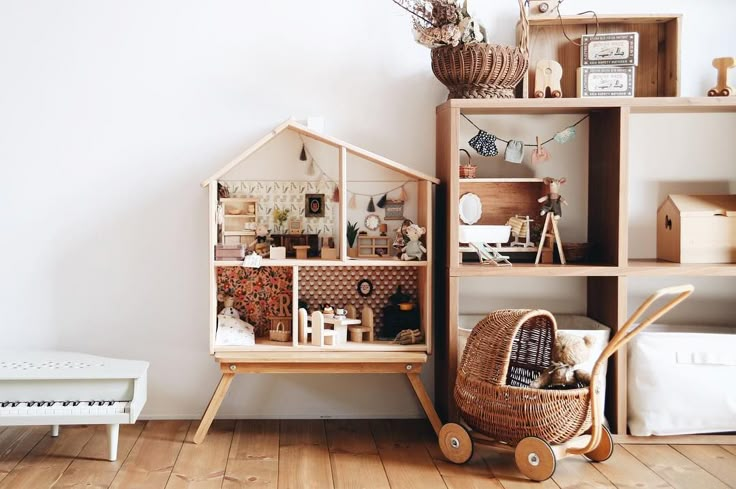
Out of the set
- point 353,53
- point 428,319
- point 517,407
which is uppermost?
point 353,53

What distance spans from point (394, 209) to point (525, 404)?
108 cm

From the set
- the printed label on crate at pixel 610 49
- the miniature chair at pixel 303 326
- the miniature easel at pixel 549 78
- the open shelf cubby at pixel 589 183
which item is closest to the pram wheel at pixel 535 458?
the open shelf cubby at pixel 589 183

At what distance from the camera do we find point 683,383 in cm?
313

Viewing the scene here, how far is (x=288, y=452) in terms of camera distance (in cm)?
307

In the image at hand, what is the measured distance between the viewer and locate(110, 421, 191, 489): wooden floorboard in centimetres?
276

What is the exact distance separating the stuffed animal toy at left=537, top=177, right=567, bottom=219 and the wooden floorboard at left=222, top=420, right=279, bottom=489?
147 centimetres

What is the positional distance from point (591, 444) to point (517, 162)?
1.22 m

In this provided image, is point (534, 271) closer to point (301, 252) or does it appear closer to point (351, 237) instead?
point (351, 237)

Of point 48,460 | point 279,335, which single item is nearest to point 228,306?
point 279,335

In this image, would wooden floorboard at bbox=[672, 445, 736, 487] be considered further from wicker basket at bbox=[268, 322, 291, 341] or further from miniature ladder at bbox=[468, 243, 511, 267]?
wicker basket at bbox=[268, 322, 291, 341]

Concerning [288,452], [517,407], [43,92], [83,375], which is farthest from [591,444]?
[43,92]

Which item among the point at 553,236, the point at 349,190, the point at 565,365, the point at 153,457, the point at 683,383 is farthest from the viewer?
the point at 349,190

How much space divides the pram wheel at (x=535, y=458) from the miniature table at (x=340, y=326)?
860 millimetres

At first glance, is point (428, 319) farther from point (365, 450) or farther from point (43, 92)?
point (43, 92)
